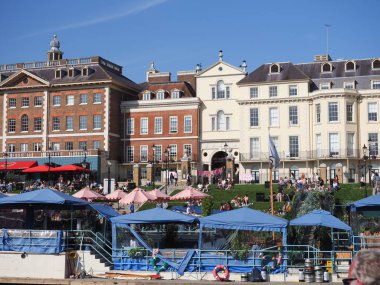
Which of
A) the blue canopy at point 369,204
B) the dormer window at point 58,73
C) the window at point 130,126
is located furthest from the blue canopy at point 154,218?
the dormer window at point 58,73

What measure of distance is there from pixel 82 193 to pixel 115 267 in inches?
502

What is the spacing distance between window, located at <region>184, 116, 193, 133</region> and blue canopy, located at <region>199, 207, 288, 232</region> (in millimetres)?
37082

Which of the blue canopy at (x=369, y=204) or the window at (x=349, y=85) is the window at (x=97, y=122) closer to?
the window at (x=349, y=85)

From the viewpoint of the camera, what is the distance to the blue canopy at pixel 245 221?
63.7 feet

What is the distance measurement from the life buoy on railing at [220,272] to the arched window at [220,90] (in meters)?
38.6

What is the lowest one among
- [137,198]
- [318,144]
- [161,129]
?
[137,198]

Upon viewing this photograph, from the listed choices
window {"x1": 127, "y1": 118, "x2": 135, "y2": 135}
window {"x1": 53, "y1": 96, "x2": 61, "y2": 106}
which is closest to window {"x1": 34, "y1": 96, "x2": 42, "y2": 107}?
window {"x1": 53, "y1": 96, "x2": 61, "y2": 106}

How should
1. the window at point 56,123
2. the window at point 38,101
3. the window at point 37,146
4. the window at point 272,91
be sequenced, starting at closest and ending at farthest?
the window at point 272,91 < the window at point 56,123 < the window at point 37,146 < the window at point 38,101

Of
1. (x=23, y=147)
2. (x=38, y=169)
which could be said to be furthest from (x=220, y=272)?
(x=23, y=147)

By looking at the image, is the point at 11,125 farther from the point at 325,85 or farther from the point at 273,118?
the point at 325,85

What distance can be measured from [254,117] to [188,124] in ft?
21.6

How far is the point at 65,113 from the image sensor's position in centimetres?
5875

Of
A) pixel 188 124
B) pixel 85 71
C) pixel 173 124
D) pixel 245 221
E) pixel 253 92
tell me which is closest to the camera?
pixel 245 221

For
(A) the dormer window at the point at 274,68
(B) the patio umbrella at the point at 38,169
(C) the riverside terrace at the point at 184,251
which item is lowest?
(C) the riverside terrace at the point at 184,251
